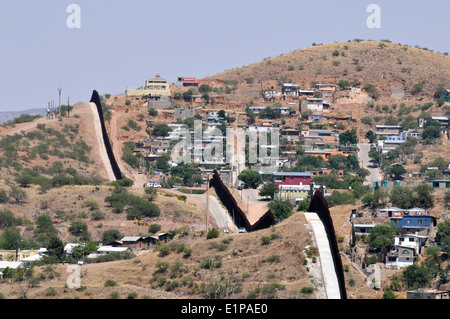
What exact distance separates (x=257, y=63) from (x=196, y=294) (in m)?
90.2

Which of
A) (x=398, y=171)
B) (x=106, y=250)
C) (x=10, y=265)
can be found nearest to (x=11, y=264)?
(x=10, y=265)

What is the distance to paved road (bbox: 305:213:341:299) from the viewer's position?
1478 inches

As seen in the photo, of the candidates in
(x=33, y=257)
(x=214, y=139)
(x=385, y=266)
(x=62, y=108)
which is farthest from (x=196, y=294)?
(x=62, y=108)

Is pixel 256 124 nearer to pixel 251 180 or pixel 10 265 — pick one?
pixel 251 180

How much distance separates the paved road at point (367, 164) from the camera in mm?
84312

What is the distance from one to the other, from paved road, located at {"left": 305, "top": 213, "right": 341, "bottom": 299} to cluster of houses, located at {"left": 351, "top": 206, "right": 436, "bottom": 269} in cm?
340

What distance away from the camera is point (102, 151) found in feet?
289

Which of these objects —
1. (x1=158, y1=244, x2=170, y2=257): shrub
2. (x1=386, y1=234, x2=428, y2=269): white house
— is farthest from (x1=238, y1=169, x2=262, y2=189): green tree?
(x1=158, y1=244, x2=170, y2=257): shrub

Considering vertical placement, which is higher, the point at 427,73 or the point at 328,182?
the point at 427,73

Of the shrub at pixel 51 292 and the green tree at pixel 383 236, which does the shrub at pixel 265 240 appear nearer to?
the green tree at pixel 383 236

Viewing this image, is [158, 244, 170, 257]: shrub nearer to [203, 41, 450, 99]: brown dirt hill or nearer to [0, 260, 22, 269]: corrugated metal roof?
[0, 260, 22, 269]: corrugated metal roof

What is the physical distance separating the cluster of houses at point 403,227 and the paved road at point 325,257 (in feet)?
11.1

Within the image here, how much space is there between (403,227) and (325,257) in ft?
27.5

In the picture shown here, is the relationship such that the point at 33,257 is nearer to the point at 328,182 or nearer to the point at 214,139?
the point at 328,182
